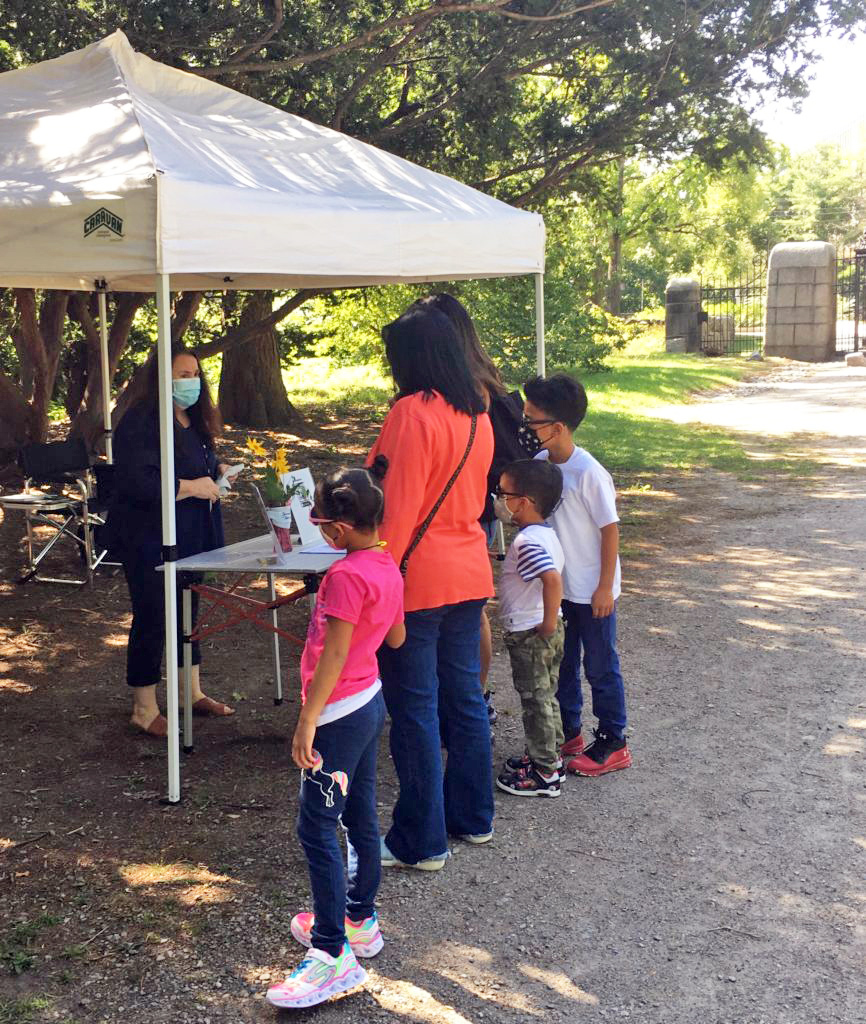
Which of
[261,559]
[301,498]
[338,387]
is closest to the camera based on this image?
[261,559]

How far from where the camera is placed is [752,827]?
15.1 ft

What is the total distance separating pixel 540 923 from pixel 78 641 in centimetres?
437

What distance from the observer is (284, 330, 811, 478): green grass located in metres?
14.3

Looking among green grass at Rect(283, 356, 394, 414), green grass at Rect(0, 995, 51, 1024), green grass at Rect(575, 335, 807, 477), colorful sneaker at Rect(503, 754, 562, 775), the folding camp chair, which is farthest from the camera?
green grass at Rect(283, 356, 394, 414)

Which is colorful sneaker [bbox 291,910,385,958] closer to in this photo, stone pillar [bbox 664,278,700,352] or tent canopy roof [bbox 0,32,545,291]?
tent canopy roof [bbox 0,32,545,291]

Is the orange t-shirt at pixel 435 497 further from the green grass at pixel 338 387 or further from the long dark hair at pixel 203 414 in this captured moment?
the green grass at pixel 338 387

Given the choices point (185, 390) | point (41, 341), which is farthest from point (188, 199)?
point (41, 341)

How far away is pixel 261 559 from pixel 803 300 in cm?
Result: 2536

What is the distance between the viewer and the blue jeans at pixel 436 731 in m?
4.07

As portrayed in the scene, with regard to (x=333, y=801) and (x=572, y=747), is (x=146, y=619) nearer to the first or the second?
(x=572, y=747)

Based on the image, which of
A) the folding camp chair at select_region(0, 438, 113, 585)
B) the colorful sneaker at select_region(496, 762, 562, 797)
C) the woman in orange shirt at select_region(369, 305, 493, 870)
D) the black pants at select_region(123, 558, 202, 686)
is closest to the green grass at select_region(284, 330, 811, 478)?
the folding camp chair at select_region(0, 438, 113, 585)

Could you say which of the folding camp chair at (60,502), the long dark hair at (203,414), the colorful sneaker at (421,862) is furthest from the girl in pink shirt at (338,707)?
the folding camp chair at (60,502)

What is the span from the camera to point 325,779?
135 inches

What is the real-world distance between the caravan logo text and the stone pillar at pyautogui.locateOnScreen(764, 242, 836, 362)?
25648 millimetres
